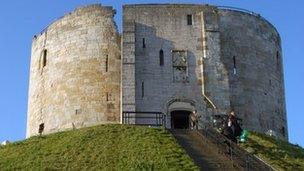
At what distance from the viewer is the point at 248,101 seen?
38.8 meters

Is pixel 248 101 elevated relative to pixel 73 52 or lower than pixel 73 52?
lower

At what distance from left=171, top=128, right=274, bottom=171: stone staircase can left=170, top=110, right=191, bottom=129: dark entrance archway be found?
6.98m

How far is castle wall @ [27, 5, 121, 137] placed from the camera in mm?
37594

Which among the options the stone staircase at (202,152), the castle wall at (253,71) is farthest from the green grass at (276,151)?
the castle wall at (253,71)

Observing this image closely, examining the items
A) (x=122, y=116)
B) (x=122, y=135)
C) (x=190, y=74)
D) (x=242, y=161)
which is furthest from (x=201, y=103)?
(x=242, y=161)

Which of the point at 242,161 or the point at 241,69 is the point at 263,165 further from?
the point at 241,69

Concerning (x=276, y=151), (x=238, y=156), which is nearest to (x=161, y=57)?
(x=276, y=151)

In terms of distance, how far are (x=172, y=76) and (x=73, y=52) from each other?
556 centimetres

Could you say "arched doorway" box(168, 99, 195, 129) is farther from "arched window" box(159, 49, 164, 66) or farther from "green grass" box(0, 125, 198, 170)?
"green grass" box(0, 125, 198, 170)

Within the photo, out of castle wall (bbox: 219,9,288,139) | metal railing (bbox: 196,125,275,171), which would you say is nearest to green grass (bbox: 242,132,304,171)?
metal railing (bbox: 196,125,275,171)

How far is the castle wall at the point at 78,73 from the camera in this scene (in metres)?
37.6

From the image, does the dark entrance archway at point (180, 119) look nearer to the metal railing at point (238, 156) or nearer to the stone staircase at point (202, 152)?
the stone staircase at point (202, 152)

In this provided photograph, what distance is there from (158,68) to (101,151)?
989 centimetres

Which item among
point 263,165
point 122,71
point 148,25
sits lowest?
point 263,165
